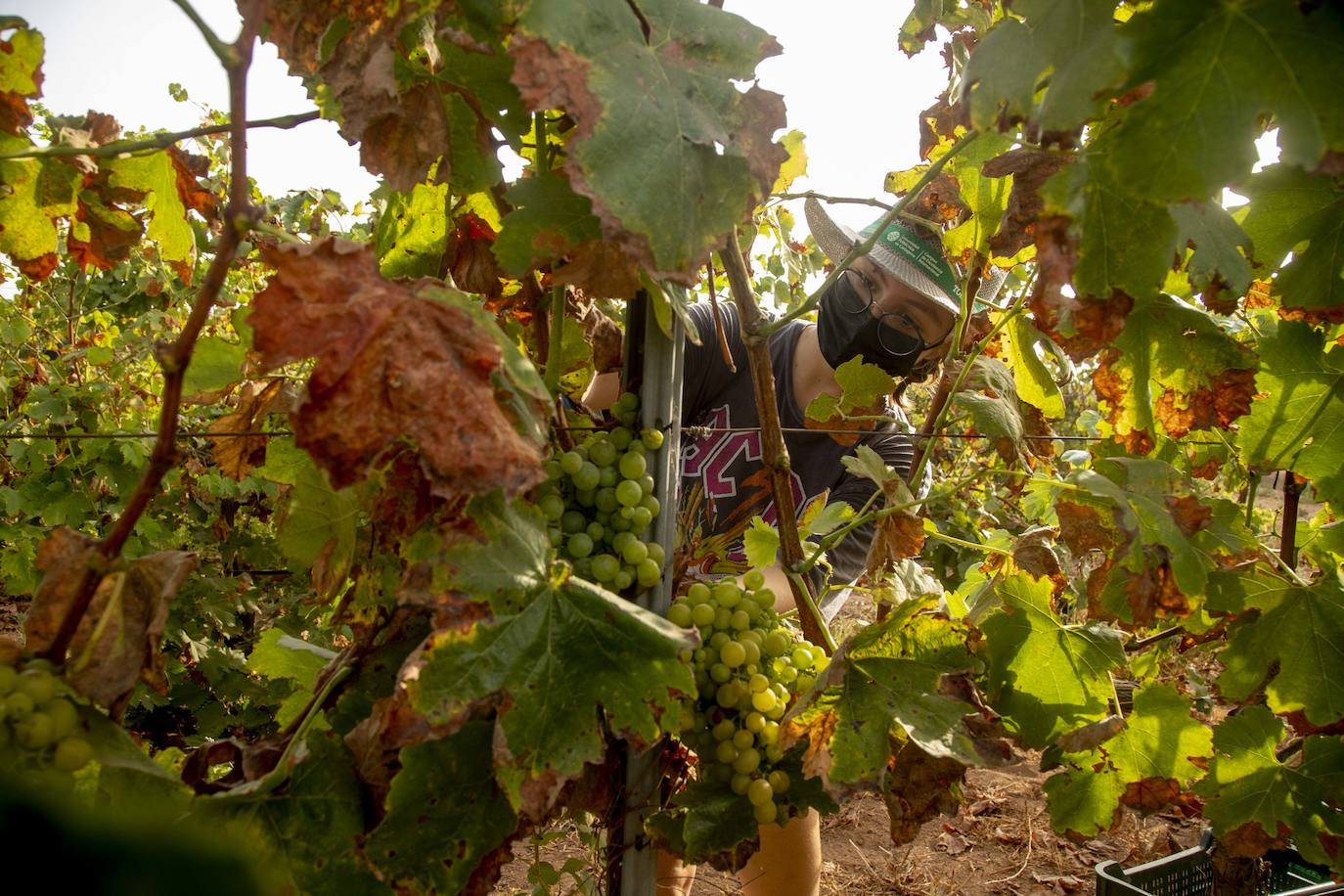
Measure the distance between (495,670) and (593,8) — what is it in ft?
2.23

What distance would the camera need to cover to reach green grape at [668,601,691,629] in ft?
3.97

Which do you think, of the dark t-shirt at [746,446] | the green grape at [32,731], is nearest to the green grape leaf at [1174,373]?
the dark t-shirt at [746,446]

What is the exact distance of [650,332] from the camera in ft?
3.95

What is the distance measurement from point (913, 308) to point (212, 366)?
1952 mm

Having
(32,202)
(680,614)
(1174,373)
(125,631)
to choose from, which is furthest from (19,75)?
(1174,373)

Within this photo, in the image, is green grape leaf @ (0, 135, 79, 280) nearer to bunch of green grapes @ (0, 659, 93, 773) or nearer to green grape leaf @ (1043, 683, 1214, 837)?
bunch of green grapes @ (0, 659, 93, 773)

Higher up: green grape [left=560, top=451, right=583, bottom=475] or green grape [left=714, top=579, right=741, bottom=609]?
green grape [left=560, top=451, right=583, bottom=475]

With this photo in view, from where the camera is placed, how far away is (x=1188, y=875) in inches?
108

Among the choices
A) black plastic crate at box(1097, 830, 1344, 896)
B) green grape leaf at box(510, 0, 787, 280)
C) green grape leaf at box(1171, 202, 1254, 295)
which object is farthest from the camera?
black plastic crate at box(1097, 830, 1344, 896)

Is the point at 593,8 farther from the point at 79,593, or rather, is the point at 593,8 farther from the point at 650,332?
the point at 79,593

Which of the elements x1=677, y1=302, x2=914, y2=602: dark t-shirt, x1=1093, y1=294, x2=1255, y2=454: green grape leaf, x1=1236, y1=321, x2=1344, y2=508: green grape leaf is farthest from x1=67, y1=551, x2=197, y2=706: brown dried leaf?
x1=677, y1=302, x2=914, y2=602: dark t-shirt

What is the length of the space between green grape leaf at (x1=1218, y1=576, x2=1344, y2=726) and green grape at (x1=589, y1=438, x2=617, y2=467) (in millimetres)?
1029

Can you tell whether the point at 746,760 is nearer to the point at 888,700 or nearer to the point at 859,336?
the point at 888,700

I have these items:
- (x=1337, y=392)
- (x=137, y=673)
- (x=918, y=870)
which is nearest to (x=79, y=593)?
(x=137, y=673)
